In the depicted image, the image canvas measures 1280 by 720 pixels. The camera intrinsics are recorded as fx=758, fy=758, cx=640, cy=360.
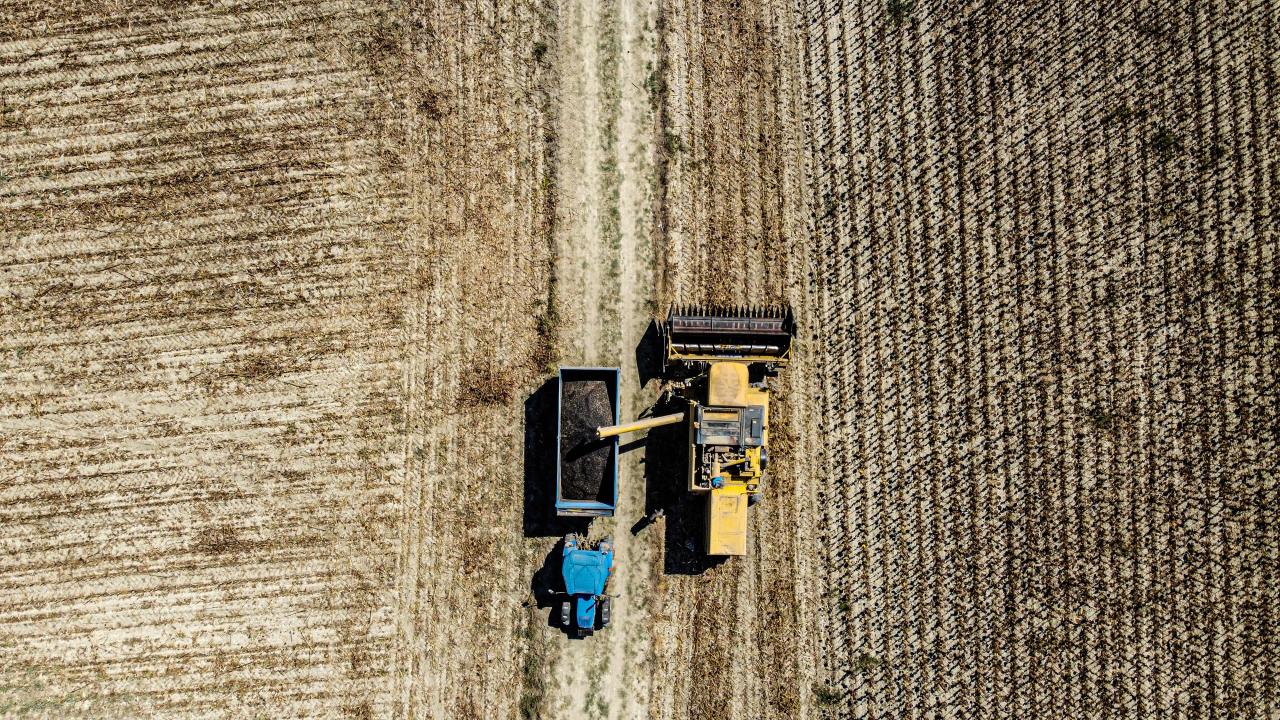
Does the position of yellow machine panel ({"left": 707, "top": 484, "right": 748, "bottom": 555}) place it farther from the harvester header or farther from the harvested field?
the harvester header

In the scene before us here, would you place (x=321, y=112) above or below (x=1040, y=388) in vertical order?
above

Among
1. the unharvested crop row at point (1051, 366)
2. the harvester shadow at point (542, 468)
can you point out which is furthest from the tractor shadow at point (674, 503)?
the unharvested crop row at point (1051, 366)

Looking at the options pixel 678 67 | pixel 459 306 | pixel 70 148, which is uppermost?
pixel 678 67

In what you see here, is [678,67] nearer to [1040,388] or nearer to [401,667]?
[1040,388]

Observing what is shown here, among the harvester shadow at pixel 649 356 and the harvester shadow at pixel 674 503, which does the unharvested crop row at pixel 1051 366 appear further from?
the harvester shadow at pixel 649 356

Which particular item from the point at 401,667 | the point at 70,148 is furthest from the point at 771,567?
the point at 70,148

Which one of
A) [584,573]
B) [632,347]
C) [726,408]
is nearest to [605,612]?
[584,573]

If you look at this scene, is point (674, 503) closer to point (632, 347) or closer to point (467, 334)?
point (632, 347)

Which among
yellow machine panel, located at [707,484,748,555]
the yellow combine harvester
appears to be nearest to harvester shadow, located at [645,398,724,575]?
the yellow combine harvester
